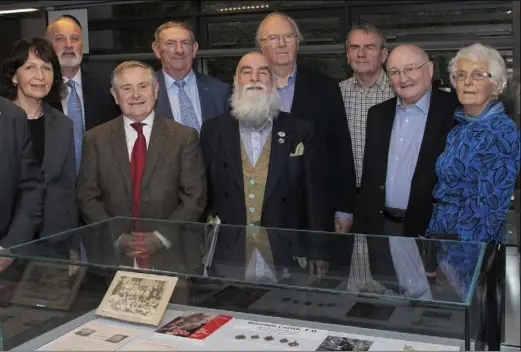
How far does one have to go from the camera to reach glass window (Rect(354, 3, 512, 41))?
4.74 metres

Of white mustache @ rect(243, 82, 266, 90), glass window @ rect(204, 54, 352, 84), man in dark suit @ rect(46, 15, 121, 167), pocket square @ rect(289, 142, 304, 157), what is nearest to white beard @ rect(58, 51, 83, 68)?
man in dark suit @ rect(46, 15, 121, 167)

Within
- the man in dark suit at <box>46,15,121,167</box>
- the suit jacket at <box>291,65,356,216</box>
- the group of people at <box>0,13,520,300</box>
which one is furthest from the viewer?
the man in dark suit at <box>46,15,121,167</box>

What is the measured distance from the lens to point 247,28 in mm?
5363

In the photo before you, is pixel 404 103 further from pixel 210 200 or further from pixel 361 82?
pixel 210 200

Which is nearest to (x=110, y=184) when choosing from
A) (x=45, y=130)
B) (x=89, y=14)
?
(x=45, y=130)

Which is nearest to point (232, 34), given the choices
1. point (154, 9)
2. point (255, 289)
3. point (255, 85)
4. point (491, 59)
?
point (154, 9)

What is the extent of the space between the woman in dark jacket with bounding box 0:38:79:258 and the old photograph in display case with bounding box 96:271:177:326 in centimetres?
117

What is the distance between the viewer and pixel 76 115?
3717 millimetres

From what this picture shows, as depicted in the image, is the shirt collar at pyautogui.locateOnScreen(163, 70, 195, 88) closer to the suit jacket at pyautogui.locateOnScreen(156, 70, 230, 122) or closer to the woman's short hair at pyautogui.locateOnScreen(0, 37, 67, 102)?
the suit jacket at pyautogui.locateOnScreen(156, 70, 230, 122)

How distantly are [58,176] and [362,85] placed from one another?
1773 mm

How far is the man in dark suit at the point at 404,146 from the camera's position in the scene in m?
3.14

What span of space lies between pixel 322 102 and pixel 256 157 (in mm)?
617

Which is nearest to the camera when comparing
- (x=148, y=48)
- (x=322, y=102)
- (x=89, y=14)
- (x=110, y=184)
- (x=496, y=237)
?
(x=496, y=237)

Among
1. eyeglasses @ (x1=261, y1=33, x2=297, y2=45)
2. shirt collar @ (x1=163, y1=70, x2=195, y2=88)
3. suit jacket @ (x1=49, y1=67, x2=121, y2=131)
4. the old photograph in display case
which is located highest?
eyeglasses @ (x1=261, y1=33, x2=297, y2=45)
